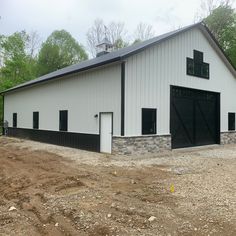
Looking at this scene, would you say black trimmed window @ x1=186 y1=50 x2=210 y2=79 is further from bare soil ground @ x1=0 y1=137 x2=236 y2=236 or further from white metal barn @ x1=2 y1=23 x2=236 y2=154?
bare soil ground @ x1=0 y1=137 x2=236 y2=236

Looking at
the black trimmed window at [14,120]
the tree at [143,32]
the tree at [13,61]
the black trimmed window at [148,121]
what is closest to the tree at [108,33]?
the tree at [143,32]

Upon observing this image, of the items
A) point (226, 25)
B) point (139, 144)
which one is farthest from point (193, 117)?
point (226, 25)

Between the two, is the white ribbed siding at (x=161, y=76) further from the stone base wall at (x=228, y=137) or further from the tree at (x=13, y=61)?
the tree at (x=13, y=61)

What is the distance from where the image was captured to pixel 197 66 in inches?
590

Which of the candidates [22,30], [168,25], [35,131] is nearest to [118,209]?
[35,131]

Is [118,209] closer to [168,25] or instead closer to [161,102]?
[161,102]

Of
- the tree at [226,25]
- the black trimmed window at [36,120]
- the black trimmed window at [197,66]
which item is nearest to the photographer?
the black trimmed window at [197,66]

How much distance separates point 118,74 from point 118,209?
24.7 feet

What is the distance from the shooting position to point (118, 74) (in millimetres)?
11430

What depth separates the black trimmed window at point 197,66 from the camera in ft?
47.5

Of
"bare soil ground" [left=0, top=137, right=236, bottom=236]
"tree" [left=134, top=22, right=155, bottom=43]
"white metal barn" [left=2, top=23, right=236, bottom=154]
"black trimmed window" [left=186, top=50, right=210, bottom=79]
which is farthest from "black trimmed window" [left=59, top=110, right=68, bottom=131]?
"tree" [left=134, top=22, right=155, bottom=43]

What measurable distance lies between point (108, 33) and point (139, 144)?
94.5 feet

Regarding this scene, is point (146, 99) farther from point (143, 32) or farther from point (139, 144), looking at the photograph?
point (143, 32)

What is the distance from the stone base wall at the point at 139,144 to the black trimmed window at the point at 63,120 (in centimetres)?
476
